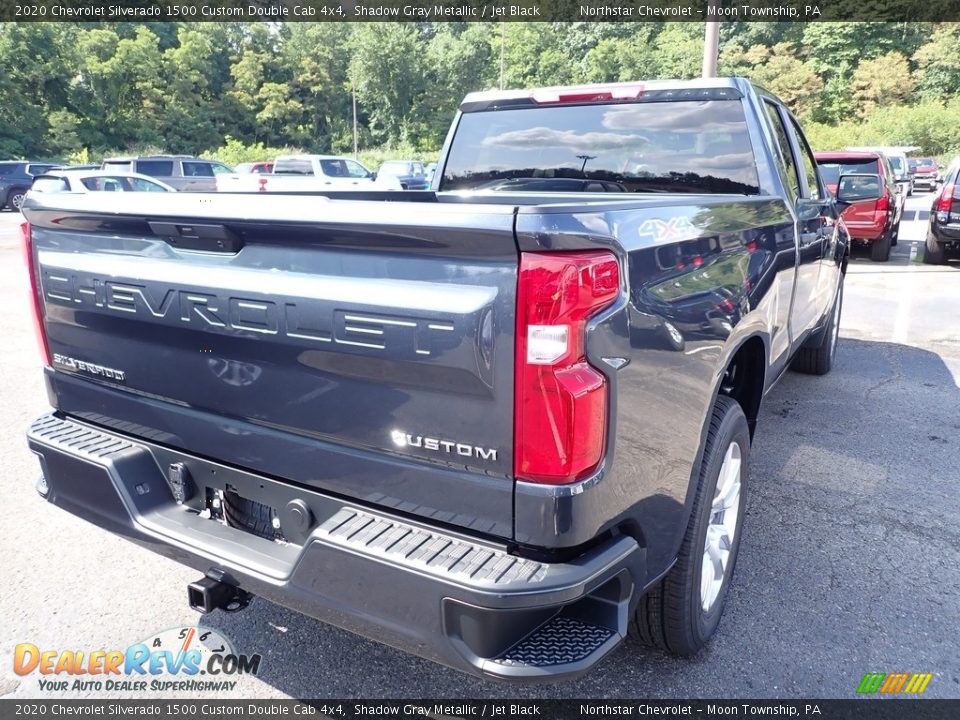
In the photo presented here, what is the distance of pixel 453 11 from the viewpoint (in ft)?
160

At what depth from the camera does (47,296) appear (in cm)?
260

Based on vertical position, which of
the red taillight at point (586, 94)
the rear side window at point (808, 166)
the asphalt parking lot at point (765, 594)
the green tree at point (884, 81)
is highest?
the green tree at point (884, 81)

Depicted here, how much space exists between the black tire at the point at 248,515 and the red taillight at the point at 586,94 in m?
2.83

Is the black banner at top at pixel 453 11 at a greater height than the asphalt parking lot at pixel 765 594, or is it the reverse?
the black banner at top at pixel 453 11

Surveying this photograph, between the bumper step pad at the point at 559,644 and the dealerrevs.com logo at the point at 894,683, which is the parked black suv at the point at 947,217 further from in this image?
the bumper step pad at the point at 559,644

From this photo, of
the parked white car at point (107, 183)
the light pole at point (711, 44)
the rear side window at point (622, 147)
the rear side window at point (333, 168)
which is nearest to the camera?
the rear side window at point (622, 147)

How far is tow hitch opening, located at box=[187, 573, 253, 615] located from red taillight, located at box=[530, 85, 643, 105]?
9.97ft

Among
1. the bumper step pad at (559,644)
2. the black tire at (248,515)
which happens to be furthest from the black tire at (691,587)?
the black tire at (248,515)

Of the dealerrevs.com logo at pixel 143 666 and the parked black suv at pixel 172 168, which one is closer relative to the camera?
the dealerrevs.com logo at pixel 143 666

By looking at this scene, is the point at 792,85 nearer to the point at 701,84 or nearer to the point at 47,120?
the point at 47,120

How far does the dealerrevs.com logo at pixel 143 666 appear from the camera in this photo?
2.54 metres

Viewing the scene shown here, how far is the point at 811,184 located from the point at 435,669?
12.8 feet

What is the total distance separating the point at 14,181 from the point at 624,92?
27.6 metres

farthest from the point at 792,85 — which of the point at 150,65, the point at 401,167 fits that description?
the point at 150,65
